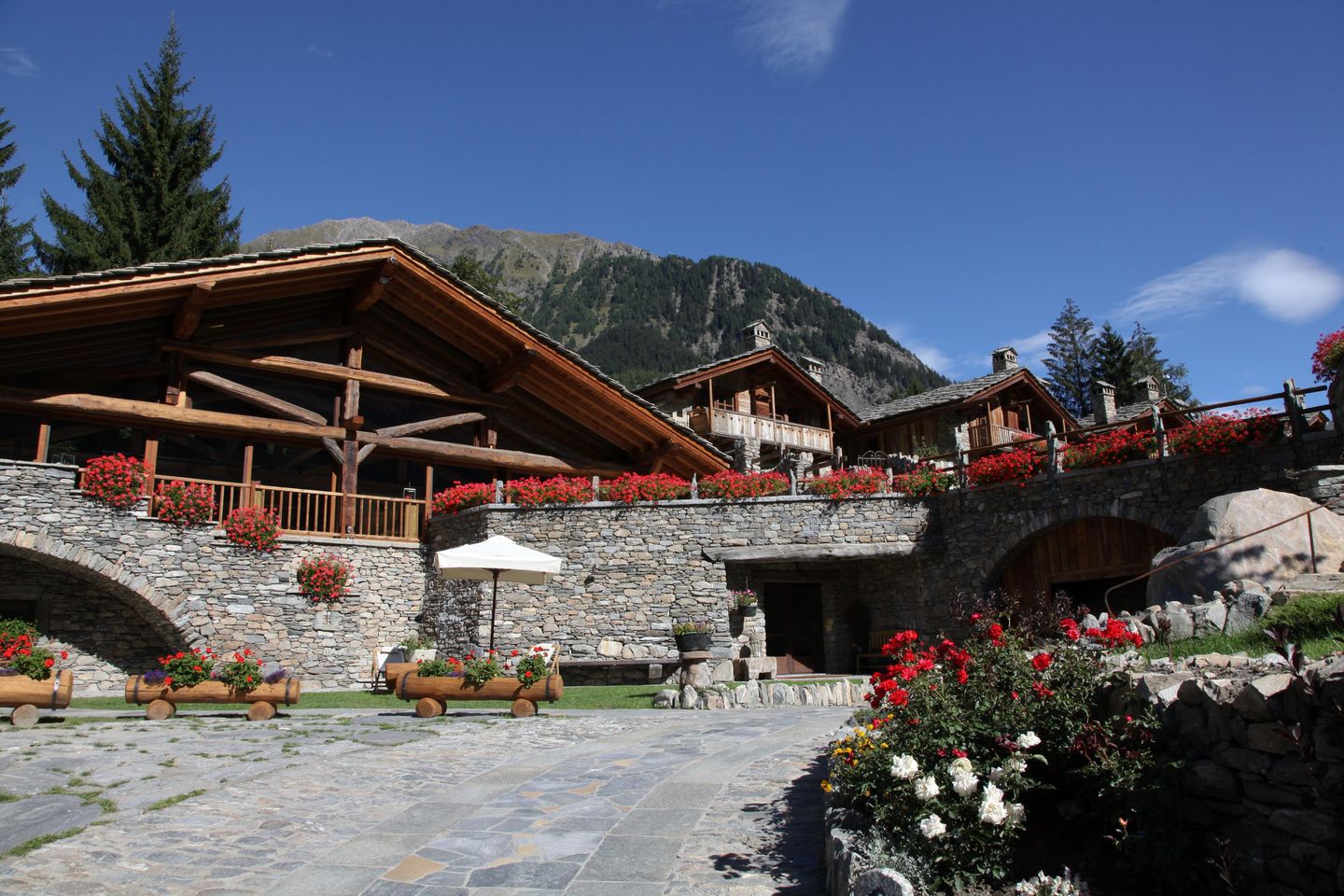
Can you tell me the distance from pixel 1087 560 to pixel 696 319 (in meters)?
85.6

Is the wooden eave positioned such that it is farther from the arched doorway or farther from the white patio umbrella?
the arched doorway

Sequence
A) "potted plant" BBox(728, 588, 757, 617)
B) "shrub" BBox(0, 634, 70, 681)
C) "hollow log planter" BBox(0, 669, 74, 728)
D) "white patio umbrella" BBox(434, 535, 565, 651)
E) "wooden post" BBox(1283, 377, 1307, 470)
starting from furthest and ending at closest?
"potted plant" BBox(728, 588, 757, 617) < "wooden post" BBox(1283, 377, 1307, 470) < "white patio umbrella" BBox(434, 535, 565, 651) < "shrub" BBox(0, 634, 70, 681) < "hollow log planter" BBox(0, 669, 74, 728)

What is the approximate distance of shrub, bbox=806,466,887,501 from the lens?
17938mm

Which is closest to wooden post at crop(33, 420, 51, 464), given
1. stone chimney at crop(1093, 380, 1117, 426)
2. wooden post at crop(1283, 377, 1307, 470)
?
wooden post at crop(1283, 377, 1307, 470)

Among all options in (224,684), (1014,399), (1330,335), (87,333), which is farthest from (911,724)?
(1014,399)

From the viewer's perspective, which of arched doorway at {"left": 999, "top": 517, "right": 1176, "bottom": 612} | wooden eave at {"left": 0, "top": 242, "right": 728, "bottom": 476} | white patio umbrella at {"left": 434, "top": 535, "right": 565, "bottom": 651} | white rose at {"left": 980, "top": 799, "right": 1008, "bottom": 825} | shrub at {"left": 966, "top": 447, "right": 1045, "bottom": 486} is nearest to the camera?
white rose at {"left": 980, "top": 799, "right": 1008, "bottom": 825}

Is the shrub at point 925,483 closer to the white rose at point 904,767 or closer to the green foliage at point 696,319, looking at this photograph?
the white rose at point 904,767

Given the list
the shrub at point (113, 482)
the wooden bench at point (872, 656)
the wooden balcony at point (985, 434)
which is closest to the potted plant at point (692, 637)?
the wooden bench at point (872, 656)

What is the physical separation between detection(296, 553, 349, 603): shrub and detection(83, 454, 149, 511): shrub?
111 inches

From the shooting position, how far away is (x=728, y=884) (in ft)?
15.2

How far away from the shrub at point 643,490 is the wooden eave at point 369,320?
2391 mm

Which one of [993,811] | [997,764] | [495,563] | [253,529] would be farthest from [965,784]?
[253,529]

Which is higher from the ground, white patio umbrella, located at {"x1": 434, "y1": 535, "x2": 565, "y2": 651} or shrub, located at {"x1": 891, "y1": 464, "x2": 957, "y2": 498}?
shrub, located at {"x1": 891, "y1": 464, "x2": 957, "y2": 498}

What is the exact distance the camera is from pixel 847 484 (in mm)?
17984
